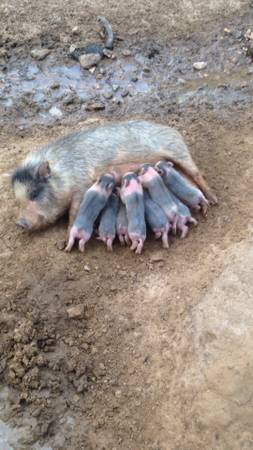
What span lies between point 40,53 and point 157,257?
11.8 feet

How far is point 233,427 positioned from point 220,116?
3.83 metres

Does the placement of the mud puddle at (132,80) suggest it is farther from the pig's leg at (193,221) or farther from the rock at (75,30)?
the pig's leg at (193,221)

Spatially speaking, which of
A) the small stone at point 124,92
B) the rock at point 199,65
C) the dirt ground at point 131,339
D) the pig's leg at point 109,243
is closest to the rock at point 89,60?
the small stone at point 124,92

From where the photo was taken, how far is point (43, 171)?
234 inches

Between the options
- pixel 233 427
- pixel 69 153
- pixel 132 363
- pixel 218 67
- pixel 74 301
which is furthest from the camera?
pixel 218 67

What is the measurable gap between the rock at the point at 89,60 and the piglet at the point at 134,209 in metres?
2.58

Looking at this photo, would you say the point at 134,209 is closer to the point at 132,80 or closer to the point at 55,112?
the point at 55,112

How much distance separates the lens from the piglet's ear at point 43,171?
233 inches

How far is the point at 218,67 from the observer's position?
7.70 m

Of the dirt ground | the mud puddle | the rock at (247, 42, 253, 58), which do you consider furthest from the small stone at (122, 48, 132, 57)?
the dirt ground

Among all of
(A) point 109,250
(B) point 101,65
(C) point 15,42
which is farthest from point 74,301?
(C) point 15,42

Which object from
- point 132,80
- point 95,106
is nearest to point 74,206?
point 95,106

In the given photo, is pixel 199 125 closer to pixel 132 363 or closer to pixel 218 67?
pixel 218 67

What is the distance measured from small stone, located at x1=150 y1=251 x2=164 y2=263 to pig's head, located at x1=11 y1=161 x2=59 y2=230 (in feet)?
3.50
